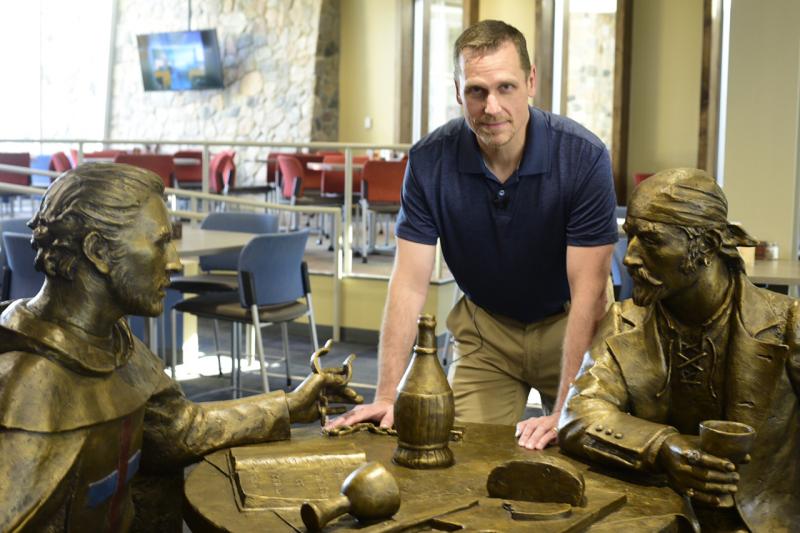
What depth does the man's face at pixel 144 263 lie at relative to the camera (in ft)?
5.26

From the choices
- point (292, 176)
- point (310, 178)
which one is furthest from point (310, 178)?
point (292, 176)

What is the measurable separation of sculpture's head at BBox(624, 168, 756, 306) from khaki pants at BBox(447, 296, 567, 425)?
0.88m

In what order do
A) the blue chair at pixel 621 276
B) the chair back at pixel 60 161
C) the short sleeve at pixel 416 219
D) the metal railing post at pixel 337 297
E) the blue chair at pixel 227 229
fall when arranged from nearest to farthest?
1. the short sleeve at pixel 416 219
2. the blue chair at pixel 621 276
3. the blue chair at pixel 227 229
4. the metal railing post at pixel 337 297
5. the chair back at pixel 60 161

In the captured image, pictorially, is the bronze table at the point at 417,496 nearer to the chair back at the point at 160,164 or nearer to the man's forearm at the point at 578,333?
the man's forearm at the point at 578,333

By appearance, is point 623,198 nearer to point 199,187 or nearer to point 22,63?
point 199,187

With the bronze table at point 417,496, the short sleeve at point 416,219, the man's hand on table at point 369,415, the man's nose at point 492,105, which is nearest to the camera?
the bronze table at point 417,496

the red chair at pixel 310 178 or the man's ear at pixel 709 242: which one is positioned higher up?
the man's ear at pixel 709 242

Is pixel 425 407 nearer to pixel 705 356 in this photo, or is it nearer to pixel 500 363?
pixel 705 356

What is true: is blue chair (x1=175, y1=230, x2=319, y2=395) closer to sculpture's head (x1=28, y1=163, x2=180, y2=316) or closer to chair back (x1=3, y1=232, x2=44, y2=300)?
chair back (x1=3, y1=232, x2=44, y2=300)

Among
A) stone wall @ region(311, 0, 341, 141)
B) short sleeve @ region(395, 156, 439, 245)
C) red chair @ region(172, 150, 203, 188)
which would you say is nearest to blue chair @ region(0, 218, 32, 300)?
short sleeve @ region(395, 156, 439, 245)

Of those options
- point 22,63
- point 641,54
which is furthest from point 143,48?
point 641,54

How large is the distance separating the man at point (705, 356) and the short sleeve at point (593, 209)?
0.55 m

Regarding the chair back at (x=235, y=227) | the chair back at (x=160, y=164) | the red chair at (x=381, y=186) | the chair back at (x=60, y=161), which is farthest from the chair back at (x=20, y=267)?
the chair back at (x=60, y=161)

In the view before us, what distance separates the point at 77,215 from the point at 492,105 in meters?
1.05
